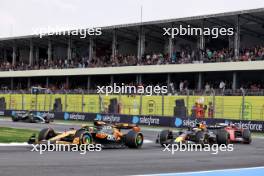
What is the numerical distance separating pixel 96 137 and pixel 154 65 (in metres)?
29.7

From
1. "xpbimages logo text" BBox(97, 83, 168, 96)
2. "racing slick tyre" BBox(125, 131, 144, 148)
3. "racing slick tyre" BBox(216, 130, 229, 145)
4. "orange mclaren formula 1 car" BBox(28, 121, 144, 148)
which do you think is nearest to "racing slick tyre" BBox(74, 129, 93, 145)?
"orange mclaren formula 1 car" BBox(28, 121, 144, 148)

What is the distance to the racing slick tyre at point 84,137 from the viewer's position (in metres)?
15.2

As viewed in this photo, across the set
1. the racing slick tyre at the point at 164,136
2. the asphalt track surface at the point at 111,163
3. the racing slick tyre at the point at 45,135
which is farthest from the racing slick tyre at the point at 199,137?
the racing slick tyre at the point at 45,135

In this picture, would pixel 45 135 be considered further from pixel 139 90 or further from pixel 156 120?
pixel 139 90

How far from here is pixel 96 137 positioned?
52.8 feet

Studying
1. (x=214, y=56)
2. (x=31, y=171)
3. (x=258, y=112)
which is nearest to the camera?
(x=31, y=171)

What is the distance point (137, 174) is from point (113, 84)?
40.1m

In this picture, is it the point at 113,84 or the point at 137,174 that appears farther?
the point at 113,84

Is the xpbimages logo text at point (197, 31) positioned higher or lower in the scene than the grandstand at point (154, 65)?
higher

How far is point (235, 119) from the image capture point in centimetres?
3092

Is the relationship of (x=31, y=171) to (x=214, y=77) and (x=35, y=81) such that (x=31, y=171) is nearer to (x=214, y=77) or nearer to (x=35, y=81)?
(x=214, y=77)

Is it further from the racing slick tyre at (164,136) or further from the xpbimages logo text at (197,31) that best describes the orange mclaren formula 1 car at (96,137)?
the xpbimages logo text at (197,31)

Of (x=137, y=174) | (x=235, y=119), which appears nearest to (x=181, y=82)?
(x=235, y=119)

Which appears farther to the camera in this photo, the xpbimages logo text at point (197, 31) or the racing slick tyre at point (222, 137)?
the xpbimages logo text at point (197, 31)
